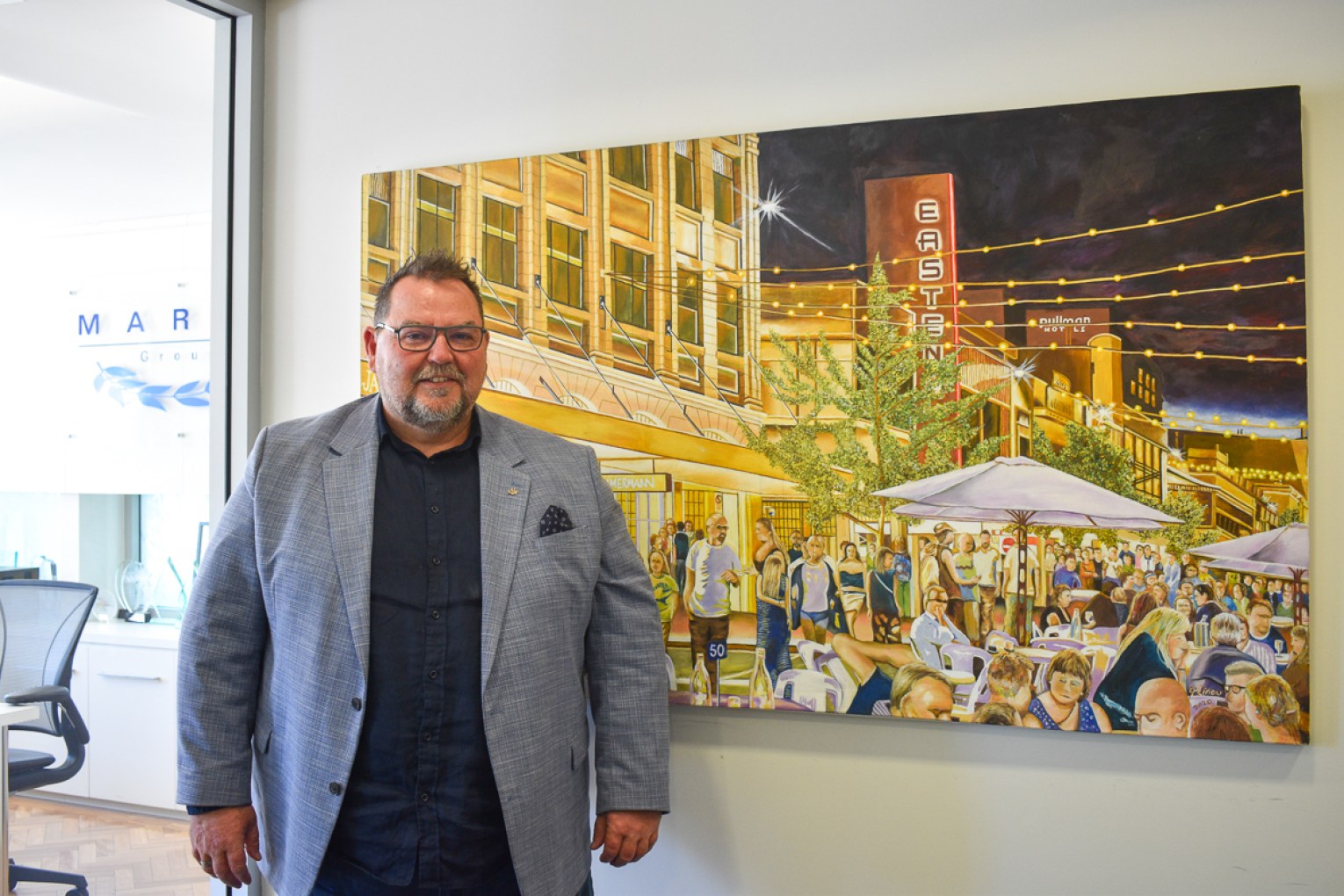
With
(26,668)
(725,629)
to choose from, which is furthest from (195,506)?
(725,629)

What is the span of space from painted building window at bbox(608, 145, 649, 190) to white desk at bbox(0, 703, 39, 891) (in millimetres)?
1923

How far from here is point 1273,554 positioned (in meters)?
1.66

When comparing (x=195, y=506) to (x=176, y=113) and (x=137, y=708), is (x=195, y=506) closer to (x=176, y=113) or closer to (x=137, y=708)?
(x=137, y=708)

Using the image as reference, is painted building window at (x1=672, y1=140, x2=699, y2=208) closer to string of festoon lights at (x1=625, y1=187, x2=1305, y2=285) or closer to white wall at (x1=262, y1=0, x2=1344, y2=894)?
white wall at (x1=262, y1=0, x2=1344, y2=894)

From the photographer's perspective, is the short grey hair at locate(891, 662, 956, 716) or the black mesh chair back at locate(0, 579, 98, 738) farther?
the black mesh chair back at locate(0, 579, 98, 738)

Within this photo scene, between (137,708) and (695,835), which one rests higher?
(137,708)

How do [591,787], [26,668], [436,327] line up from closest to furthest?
[436,327] < [591,787] < [26,668]

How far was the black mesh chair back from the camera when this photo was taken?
220 cm

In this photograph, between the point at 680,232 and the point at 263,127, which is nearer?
the point at 680,232

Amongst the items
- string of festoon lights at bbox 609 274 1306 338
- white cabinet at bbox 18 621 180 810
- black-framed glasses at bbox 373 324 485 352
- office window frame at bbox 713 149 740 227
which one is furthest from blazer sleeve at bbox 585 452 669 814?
white cabinet at bbox 18 621 180 810

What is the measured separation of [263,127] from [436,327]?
1.04 m

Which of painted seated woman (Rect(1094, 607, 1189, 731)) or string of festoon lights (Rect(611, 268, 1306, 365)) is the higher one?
string of festoon lights (Rect(611, 268, 1306, 365))

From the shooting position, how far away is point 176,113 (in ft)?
7.88

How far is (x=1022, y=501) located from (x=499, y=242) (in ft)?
4.10
